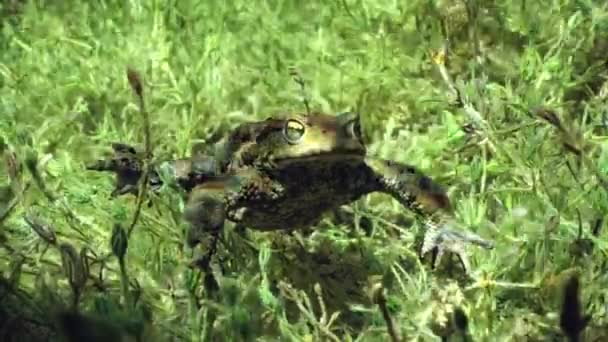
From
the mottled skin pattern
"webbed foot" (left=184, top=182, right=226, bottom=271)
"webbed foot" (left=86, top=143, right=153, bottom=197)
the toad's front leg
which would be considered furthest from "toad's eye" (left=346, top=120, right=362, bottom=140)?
"webbed foot" (left=86, top=143, right=153, bottom=197)

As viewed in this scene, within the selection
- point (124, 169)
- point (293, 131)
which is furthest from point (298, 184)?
point (124, 169)

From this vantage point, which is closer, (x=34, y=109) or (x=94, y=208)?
(x=94, y=208)

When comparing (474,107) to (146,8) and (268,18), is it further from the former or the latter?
(146,8)

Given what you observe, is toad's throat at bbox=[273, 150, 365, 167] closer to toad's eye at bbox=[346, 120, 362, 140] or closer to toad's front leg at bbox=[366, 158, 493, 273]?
toad's eye at bbox=[346, 120, 362, 140]

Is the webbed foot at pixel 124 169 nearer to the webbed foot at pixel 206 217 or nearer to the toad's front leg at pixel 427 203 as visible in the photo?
the webbed foot at pixel 206 217

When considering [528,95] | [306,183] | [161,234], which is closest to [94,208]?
[161,234]

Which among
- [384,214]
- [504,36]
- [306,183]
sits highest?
[504,36]

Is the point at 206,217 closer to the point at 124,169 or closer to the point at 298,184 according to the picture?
the point at 298,184
